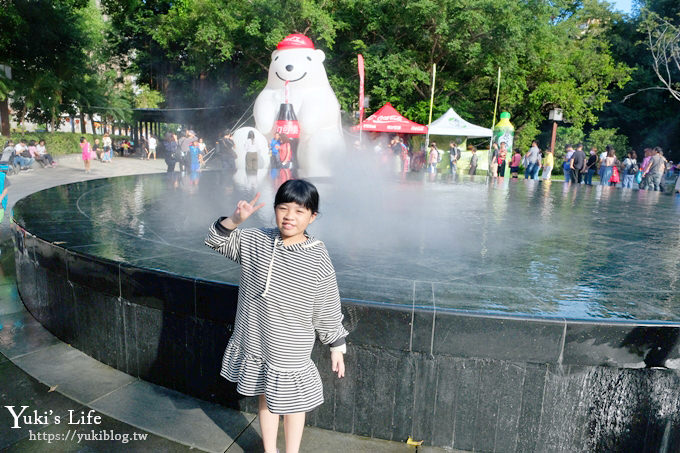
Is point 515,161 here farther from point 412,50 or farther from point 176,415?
point 176,415

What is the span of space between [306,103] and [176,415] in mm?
14788

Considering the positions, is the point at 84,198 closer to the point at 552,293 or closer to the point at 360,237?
the point at 360,237

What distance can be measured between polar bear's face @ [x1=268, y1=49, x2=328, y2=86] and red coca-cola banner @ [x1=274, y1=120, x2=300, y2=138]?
4.76ft

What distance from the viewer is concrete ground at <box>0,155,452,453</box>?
2.66 metres

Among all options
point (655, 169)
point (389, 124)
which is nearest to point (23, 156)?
point (389, 124)

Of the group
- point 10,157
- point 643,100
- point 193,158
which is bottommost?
point 10,157

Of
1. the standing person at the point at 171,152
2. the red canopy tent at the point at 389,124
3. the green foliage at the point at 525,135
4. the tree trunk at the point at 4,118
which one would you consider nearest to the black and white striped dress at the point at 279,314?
the standing person at the point at 171,152

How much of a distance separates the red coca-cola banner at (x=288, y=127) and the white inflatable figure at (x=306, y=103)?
28cm

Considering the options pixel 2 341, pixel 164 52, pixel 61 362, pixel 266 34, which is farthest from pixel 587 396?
pixel 164 52

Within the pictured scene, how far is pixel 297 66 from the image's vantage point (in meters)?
16.8

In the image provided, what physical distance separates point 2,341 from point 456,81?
80.2 ft

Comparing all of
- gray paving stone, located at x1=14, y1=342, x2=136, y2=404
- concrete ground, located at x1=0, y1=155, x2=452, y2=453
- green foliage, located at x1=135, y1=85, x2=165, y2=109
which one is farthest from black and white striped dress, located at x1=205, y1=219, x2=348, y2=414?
green foliage, located at x1=135, y1=85, x2=165, y2=109

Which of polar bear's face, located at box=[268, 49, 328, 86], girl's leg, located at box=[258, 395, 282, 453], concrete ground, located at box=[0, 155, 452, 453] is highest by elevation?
polar bear's face, located at box=[268, 49, 328, 86]

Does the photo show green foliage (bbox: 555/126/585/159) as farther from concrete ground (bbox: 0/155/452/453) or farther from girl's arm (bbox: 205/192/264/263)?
girl's arm (bbox: 205/192/264/263)
